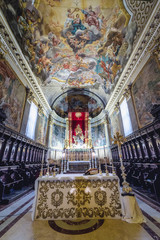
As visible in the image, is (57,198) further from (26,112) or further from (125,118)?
(125,118)

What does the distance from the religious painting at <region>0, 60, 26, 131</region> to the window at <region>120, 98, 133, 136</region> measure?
348 inches

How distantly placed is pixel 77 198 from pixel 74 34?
11573 mm

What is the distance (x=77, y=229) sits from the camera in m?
2.37

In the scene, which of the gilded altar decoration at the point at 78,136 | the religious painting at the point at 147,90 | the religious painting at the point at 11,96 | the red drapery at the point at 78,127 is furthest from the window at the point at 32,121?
the religious painting at the point at 147,90

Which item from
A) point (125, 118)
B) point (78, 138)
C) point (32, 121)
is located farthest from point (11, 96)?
point (78, 138)

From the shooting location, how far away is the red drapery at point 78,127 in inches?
649

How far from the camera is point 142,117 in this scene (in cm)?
720

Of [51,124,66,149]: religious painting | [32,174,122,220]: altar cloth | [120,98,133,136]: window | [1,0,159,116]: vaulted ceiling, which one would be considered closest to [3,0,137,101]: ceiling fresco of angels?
[1,0,159,116]: vaulted ceiling

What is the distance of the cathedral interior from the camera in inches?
108

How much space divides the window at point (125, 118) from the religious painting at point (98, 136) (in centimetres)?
583

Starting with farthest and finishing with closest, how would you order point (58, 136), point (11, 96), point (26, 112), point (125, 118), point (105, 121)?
1. point (58, 136)
2. point (105, 121)
3. point (125, 118)
4. point (26, 112)
5. point (11, 96)

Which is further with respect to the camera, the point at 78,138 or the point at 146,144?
the point at 78,138

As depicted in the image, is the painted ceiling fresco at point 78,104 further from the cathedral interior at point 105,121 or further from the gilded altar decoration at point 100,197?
the gilded altar decoration at point 100,197

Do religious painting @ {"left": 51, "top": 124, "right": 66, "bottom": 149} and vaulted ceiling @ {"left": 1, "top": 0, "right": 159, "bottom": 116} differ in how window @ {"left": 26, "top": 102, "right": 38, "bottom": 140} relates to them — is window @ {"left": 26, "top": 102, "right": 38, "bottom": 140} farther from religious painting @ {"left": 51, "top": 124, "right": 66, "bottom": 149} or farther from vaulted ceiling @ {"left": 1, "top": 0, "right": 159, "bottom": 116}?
religious painting @ {"left": 51, "top": 124, "right": 66, "bottom": 149}
